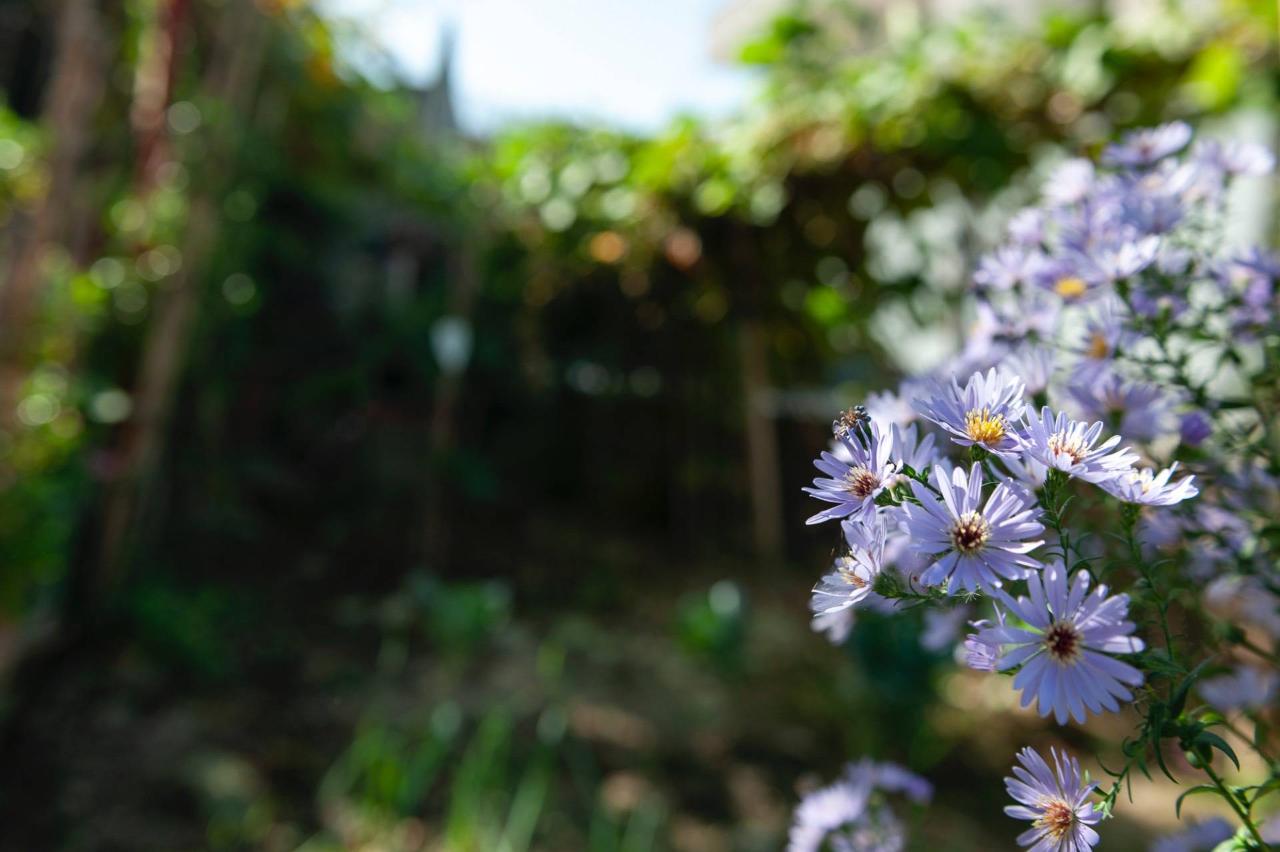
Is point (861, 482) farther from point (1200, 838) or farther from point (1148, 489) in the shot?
point (1200, 838)

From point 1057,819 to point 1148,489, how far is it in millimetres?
154

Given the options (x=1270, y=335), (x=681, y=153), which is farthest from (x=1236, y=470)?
(x=681, y=153)

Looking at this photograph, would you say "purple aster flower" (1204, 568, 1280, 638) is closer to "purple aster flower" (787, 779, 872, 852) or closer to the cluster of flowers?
the cluster of flowers

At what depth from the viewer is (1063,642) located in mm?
373

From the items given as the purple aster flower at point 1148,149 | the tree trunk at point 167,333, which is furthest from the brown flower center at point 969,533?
the tree trunk at point 167,333

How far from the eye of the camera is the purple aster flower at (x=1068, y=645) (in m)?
0.36

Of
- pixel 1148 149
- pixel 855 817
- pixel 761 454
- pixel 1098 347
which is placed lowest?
pixel 855 817

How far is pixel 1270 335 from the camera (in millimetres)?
618

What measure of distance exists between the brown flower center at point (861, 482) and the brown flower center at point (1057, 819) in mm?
155

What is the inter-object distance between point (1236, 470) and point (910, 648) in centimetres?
140

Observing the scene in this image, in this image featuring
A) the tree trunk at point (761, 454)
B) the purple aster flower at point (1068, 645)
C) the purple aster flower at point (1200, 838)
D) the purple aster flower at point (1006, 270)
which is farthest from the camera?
the tree trunk at point (761, 454)

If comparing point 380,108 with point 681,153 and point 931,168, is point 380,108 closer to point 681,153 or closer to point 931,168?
point 681,153

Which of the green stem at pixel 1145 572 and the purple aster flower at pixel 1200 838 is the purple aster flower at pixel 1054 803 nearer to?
the green stem at pixel 1145 572

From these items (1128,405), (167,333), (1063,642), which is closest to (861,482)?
(1063,642)
